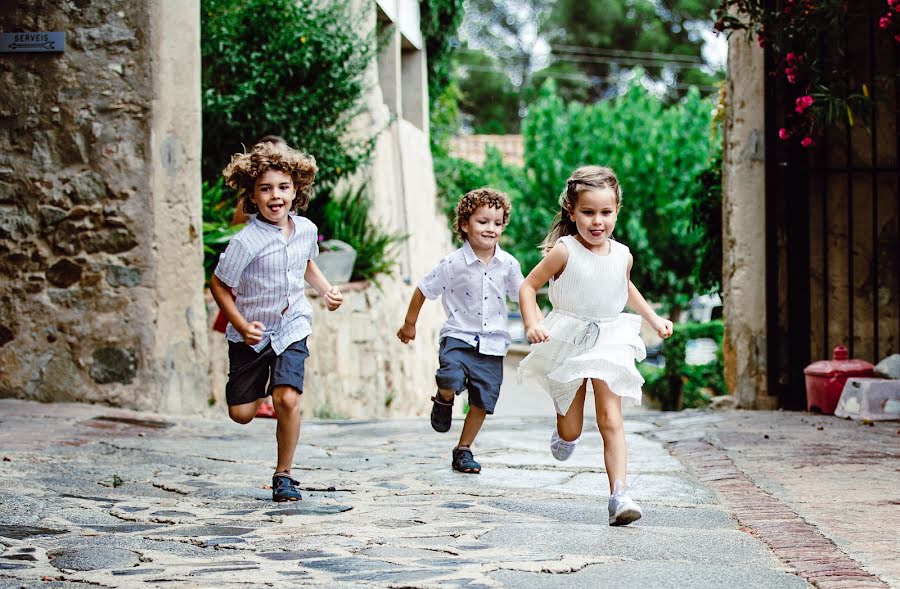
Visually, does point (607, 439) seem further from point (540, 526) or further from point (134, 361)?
point (134, 361)

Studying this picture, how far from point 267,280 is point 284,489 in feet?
2.64

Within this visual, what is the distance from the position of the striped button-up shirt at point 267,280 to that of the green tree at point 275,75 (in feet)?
18.9

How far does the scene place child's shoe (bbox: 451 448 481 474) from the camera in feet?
16.6

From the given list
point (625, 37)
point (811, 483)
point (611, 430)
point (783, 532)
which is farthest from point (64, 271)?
point (625, 37)

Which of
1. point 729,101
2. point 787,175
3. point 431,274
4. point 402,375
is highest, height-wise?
point 729,101

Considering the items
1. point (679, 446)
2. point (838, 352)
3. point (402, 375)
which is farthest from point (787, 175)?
point (402, 375)

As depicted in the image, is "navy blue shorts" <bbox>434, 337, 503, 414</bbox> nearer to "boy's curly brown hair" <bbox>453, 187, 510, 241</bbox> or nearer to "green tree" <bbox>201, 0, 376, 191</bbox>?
"boy's curly brown hair" <bbox>453, 187, 510, 241</bbox>

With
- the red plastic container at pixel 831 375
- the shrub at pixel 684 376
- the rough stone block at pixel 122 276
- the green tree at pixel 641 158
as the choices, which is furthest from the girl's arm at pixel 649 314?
the green tree at pixel 641 158

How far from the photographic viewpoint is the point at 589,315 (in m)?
4.28

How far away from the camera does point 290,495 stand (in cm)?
430

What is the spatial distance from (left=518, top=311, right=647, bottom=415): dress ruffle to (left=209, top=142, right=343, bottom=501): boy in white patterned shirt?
821mm

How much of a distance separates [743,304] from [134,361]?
396 centimetres

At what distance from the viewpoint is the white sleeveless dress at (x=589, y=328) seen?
13.6 feet

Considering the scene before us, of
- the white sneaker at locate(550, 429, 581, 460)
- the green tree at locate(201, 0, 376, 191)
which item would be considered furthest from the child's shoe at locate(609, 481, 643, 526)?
the green tree at locate(201, 0, 376, 191)
